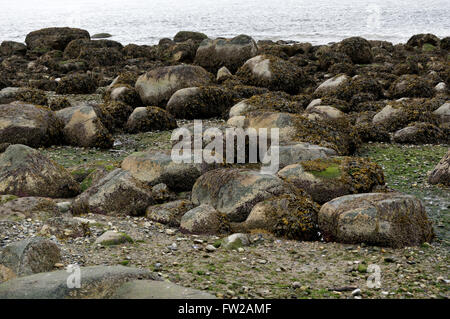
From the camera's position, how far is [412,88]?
53.6 feet

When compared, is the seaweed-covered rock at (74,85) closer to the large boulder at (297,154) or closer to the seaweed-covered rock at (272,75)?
the seaweed-covered rock at (272,75)

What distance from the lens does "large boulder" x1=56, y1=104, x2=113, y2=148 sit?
11906mm

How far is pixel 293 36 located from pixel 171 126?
33.2 m

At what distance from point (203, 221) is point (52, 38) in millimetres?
30324

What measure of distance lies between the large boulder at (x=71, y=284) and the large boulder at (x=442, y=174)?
6.57m

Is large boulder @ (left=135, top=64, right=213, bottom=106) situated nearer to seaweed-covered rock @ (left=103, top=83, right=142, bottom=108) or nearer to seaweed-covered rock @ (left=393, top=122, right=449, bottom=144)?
seaweed-covered rock @ (left=103, top=83, right=142, bottom=108)

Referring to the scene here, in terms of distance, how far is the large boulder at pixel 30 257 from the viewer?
5.04 m

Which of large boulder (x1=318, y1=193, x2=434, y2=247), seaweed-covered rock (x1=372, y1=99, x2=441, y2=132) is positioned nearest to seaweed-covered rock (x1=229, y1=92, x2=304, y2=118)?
seaweed-covered rock (x1=372, y1=99, x2=441, y2=132)

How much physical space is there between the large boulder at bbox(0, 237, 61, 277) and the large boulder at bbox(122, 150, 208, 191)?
3.48 meters

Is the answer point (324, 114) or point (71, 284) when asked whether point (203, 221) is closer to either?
point (71, 284)

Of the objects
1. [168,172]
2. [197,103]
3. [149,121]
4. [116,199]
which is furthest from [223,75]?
[116,199]
